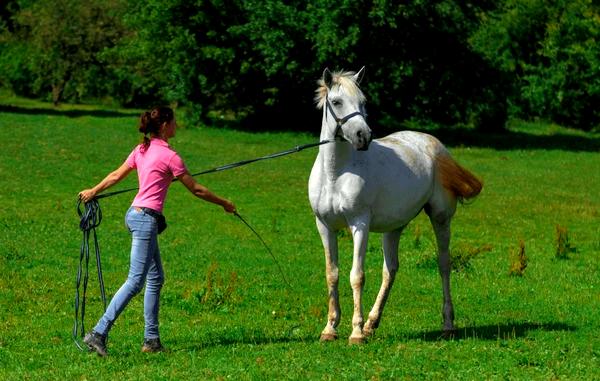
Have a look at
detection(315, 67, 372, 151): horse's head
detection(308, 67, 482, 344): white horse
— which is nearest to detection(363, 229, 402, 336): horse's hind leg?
detection(308, 67, 482, 344): white horse

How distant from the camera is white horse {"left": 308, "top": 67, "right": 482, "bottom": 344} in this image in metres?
10.4

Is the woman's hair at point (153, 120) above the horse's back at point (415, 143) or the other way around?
above

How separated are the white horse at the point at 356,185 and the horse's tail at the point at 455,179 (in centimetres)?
28

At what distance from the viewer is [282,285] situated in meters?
15.0

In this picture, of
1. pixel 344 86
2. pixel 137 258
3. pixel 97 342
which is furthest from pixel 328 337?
pixel 344 86

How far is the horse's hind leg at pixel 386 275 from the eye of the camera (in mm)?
11366

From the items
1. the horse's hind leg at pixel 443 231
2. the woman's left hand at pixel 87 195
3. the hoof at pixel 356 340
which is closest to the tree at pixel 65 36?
the horse's hind leg at pixel 443 231

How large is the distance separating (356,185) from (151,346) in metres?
2.50

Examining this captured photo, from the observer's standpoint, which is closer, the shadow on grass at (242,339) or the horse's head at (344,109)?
the horse's head at (344,109)

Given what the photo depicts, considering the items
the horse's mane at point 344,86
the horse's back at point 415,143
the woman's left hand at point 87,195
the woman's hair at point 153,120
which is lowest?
the woman's left hand at point 87,195

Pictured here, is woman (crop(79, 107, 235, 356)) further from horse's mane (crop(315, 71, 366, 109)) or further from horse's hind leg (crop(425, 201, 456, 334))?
horse's hind leg (crop(425, 201, 456, 334))

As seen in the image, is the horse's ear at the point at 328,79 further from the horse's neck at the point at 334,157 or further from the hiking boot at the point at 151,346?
the hiking boot at the point at 151,346

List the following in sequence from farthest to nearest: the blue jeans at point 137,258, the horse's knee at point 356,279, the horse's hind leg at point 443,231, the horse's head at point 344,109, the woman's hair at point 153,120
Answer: the horse's hind leg at point 443,231
the horse's knee at point 356,279
the horse's head at point 344,109
the woman's hair at point 153,120
the blue jeans at point 137,258

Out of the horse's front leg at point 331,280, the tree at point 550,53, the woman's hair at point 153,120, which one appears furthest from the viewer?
the tree at point 550,53
